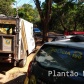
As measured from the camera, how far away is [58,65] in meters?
3.97

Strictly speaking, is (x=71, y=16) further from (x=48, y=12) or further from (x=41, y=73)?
(x=41, y=73)

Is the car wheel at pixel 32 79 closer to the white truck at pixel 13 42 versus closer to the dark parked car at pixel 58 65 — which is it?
the dark parked car at pixel 58 65

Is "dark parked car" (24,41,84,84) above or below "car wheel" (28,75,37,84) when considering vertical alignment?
above

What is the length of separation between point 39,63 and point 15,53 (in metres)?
5.46

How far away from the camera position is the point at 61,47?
4133mm

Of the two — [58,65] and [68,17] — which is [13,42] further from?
[68,17]

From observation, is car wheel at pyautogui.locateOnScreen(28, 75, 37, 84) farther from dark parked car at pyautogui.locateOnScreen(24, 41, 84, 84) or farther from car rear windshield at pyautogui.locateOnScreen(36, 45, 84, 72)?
car rear windshield at pyautogui.locateOnScreen(36, 45, 84, 72)

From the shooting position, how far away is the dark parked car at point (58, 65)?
12.1ft

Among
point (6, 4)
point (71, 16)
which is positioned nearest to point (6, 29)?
point (71, 16)

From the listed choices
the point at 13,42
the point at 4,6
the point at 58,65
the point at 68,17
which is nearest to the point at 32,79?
the point at 58,65

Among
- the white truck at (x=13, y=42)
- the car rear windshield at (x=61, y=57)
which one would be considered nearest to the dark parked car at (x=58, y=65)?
the car rear windshield at (x=61, y=57)

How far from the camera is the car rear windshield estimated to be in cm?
376

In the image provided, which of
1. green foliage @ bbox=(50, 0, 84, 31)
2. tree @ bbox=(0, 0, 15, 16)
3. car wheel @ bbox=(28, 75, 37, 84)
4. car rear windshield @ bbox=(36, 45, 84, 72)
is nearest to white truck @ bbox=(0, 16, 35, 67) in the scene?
car rear windshield @ bbox=(36, 45, 84, 72)

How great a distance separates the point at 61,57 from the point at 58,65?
14 centimetres
